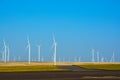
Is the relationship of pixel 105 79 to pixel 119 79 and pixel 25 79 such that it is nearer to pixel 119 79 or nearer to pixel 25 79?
pixel 119 79

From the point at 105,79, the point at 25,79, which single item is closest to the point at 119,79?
the point at 105,79

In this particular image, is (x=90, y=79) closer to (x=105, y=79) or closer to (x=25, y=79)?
(x=105, y=79)

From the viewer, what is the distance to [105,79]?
41000 millimetres

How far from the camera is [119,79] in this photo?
40.4m

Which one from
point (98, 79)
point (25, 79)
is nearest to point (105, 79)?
point (98, 79)

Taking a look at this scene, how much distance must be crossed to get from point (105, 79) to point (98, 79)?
32.8 inches

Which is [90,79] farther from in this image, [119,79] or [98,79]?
[119,79]

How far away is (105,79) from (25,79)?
32.2ft

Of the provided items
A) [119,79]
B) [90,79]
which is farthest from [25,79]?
[119,79]

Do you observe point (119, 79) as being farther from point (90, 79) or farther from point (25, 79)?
point (25, 79)

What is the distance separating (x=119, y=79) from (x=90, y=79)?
346 centimetres

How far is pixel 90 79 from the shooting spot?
1628 inches

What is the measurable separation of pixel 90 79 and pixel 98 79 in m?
0.96

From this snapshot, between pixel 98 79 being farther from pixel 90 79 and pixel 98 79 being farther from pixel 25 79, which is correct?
pixel 25 79
